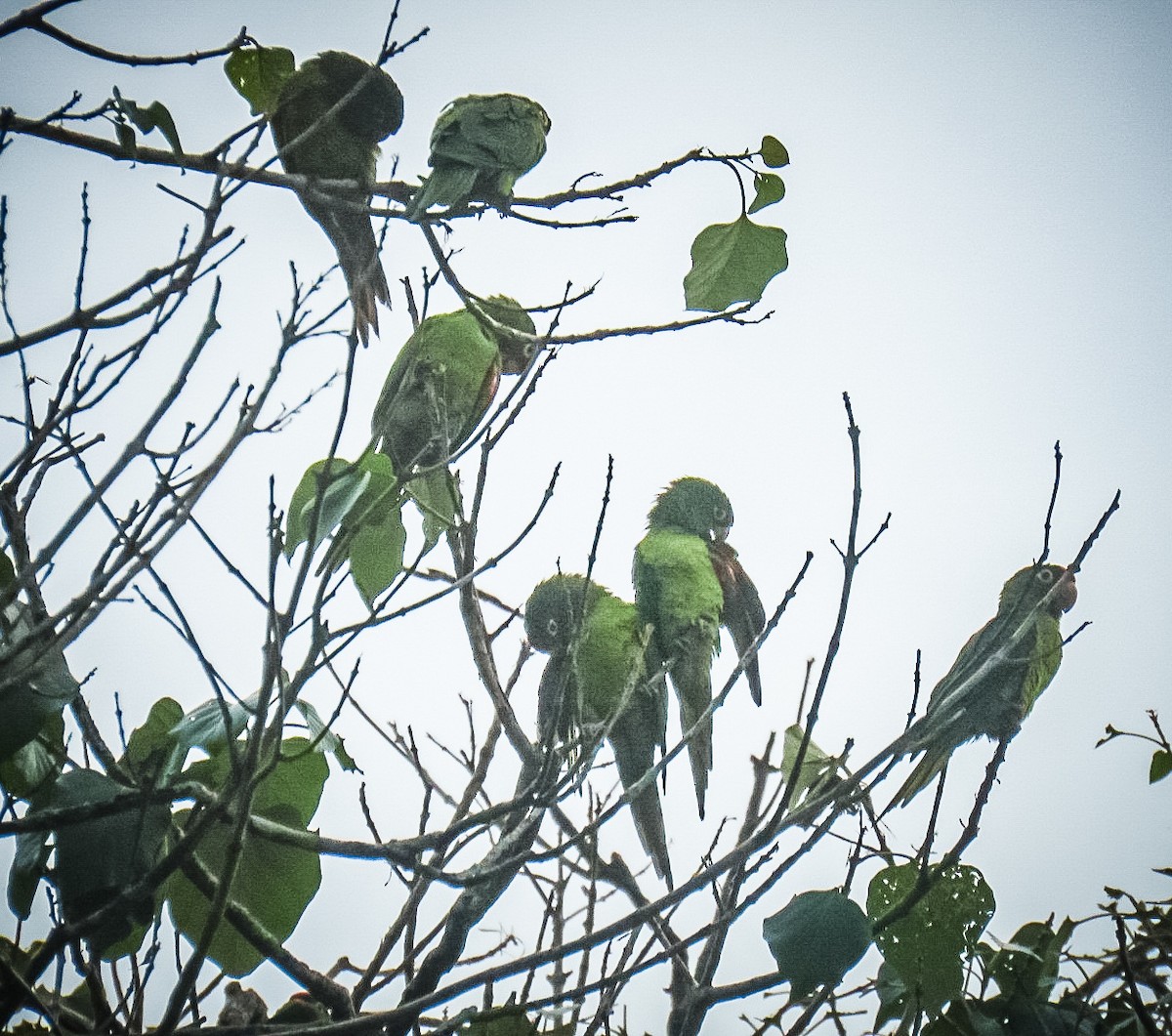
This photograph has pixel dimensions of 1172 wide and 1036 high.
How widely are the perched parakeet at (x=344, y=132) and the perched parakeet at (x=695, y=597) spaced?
139cm

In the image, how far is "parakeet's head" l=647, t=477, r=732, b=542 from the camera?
3.42 meters

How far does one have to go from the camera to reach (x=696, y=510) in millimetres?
3439

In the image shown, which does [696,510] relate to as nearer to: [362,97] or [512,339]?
[512,339]

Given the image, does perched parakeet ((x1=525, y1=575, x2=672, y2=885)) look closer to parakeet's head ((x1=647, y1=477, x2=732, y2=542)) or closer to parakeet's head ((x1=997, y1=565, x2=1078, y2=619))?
parakeet's head ((x1=647, y1=477, x2=732, y2=542))

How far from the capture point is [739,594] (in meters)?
3.17

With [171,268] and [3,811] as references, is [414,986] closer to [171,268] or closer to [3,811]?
[3,811]

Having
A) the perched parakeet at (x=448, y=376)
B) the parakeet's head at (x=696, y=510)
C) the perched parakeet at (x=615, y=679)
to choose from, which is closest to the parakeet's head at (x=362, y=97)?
the perched parakeet at (x=448, y=376)

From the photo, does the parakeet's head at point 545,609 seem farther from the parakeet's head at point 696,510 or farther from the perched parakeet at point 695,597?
the parakeet's head at point 696,510

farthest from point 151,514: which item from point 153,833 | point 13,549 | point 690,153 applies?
point 690,153

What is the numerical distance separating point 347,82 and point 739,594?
8.61 feet

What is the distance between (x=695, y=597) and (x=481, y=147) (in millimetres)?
1716

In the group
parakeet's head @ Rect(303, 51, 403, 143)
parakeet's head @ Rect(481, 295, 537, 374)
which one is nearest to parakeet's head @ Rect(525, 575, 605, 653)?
parakeet's head @ Rect(481, 295, 537, 374)

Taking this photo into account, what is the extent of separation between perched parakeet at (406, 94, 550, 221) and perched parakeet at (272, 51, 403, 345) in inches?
12.5

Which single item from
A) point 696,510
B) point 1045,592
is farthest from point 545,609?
point 1045,592
